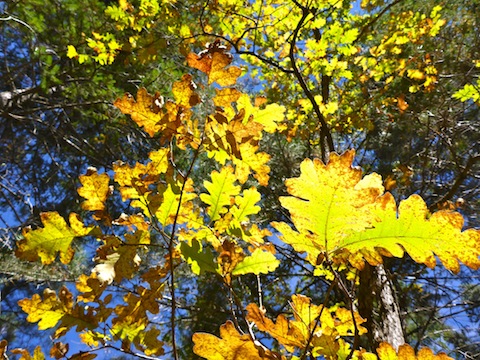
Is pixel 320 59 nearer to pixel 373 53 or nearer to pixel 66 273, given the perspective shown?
pixel 373 53

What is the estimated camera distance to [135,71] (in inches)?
201

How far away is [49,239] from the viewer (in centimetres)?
85

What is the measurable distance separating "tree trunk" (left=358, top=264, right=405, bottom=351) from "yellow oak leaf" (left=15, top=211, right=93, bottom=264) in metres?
1.53

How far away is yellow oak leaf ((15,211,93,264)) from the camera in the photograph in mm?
835

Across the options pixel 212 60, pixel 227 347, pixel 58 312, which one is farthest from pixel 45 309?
pixel 212 60

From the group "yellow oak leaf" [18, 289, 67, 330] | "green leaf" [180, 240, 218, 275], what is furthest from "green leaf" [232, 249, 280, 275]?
"yellow oak leaf" [18, 289, 67, 330]

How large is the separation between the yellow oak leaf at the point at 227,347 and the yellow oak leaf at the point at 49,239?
381 mm

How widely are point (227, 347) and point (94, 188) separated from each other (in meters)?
0.51

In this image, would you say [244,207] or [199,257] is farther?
[244,207]

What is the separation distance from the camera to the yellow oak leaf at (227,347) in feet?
2.24

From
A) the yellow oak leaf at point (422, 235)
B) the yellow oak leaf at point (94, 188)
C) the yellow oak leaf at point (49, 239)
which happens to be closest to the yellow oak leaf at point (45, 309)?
the yellow oak leaf at point (49, 239)

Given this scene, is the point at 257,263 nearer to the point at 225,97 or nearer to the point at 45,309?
the point at 225,97

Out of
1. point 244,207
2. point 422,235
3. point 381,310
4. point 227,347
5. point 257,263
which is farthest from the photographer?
point 381,310

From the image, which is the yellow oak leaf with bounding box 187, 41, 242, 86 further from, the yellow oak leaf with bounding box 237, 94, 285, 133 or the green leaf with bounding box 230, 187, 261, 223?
the green leaf with bounding box 230, 187, 261, 223
